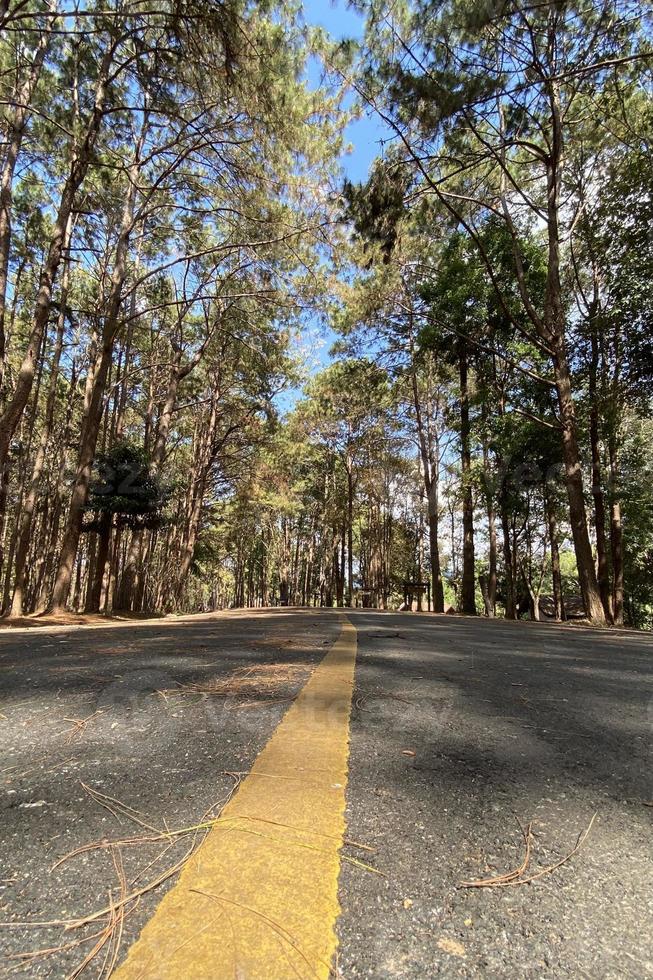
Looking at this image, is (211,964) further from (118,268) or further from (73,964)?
(118,268)

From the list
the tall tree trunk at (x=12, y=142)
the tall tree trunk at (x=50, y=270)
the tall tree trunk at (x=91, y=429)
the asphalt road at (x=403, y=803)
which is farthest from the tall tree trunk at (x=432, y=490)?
the asphalt road at (x=403, y=803)

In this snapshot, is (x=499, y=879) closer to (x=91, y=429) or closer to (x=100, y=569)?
(x=91, y=429)

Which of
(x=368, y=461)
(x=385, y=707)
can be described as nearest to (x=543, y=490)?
(x=368, y=461)

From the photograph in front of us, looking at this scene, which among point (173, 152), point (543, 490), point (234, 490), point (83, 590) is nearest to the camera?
point (173, 152)

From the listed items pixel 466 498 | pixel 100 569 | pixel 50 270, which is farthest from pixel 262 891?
pixel 466 498

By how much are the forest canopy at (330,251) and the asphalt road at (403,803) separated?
25.5 ft

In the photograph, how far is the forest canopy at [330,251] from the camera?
8273 mm

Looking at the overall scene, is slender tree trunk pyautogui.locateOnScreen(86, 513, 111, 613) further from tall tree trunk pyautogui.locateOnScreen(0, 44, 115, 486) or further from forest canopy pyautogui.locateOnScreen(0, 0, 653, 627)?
tall tree trunk pyautogui.locateOnScreen(0, 44, 115, 486)

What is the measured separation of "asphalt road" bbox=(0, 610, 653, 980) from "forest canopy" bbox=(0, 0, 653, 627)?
7759mm

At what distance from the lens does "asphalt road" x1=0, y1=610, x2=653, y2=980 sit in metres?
0.79

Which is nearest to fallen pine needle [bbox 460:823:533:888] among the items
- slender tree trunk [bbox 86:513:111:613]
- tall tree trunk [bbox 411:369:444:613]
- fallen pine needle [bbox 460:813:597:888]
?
fallen pine needle [bbox 460:813:597:888]

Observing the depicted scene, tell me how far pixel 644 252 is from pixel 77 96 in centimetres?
1189

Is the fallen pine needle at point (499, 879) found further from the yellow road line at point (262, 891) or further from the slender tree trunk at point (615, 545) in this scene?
the slender tree trunk at point (615, 545)

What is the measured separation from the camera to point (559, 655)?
412 cm
